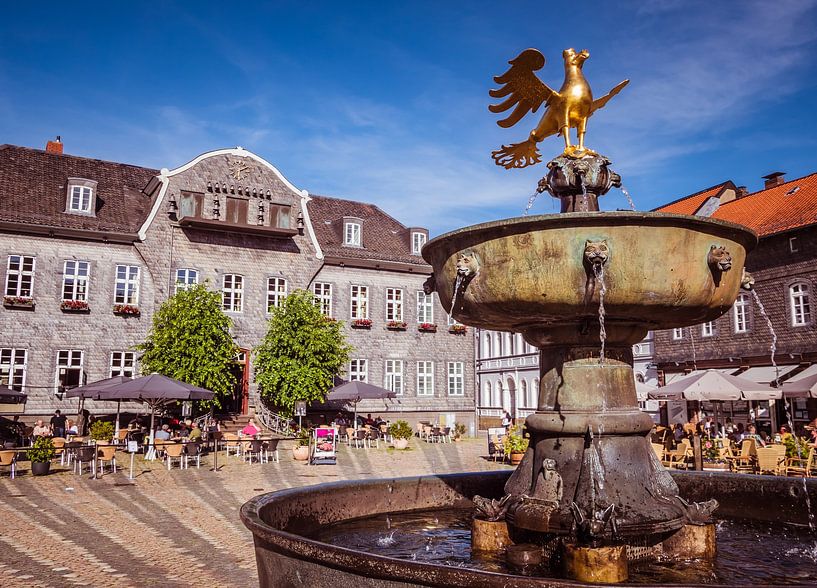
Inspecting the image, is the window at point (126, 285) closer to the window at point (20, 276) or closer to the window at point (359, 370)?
the window at point (20, 276)

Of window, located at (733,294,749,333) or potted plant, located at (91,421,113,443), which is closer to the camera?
potted plant, located at (91,421,113,443)

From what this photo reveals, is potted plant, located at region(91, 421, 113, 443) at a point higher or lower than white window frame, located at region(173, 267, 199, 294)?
lower

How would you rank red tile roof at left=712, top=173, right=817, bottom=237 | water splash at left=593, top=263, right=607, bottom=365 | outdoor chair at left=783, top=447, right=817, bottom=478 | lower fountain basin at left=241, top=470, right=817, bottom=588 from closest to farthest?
lower fountain basin at left=241, top=470, right=817, bottom=588 → water splash at left=593, top=263, right=607, bottom=365 → outdoor chair at left=783, top=447, right=817, bottom=478 → red tile roof at left=712, top=173, right=817, bottom=237

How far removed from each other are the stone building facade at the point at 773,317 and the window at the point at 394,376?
12127 mm

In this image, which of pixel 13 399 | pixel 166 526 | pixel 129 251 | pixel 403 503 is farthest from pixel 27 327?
pixel 403 503

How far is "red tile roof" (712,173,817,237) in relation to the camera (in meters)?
26.4

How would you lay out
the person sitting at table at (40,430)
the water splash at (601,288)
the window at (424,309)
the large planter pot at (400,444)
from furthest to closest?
the window at (424,309)
the large planter pot at (400,444)
the person sitting at table at (40,430)
the water splash at (601,288)

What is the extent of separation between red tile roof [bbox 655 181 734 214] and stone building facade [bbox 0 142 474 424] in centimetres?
1226

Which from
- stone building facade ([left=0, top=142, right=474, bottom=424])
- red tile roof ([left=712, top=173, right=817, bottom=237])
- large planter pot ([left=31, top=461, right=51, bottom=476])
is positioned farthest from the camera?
stone building facade ([left=0, top=142, right=474, bottom=424])

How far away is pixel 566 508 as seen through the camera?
5.20m

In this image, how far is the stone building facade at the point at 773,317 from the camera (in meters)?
25.3

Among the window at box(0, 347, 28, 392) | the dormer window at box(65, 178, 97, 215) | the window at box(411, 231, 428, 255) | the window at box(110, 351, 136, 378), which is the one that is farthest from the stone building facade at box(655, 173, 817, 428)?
the window at box(0, 347, 28, 392)

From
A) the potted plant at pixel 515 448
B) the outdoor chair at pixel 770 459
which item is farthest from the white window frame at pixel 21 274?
the outdoor chair at pixel 770 459

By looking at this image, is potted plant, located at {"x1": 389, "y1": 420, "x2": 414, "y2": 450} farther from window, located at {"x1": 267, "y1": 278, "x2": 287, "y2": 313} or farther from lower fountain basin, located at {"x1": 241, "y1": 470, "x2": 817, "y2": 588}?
lower fountain basin, located at {"x1": 241, "y1": 470, "x2": 817, "y2": 588}
